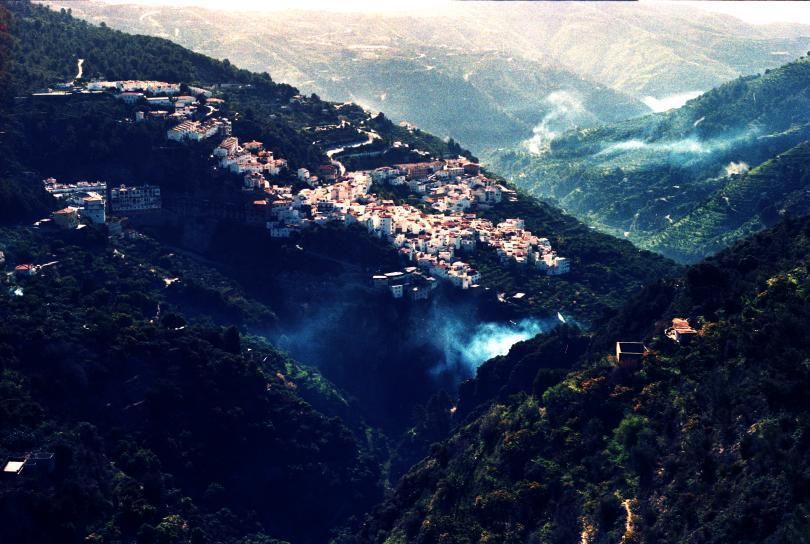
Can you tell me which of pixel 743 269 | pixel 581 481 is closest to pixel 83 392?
pixel 581 481

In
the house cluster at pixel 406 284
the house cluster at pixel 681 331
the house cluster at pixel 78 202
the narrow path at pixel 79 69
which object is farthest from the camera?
the narrow path at pixel 79 69

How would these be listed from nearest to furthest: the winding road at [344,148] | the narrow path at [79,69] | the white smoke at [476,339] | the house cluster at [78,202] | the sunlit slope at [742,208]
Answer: the house cluster at [78,202]
the white smoke at [476,339]
the narrow path at [79,69]
the winding road at [344,148]
the sunlit slope at [742,208]

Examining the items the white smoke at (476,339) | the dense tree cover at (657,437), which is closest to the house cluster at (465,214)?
the white smoke at (476,339)

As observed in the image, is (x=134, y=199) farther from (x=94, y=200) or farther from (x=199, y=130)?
(x=199, y=130)

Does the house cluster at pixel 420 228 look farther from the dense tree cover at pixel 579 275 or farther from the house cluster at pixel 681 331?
the house cluster at pixel 681 331

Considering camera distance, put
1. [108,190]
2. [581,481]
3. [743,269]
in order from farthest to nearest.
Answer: [108,190] → [743,269] → [581,481]

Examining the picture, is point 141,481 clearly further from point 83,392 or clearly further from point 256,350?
point 256,350

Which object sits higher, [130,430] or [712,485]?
[712,485]

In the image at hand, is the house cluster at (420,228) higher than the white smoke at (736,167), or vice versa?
the house cluster at (420,228)
